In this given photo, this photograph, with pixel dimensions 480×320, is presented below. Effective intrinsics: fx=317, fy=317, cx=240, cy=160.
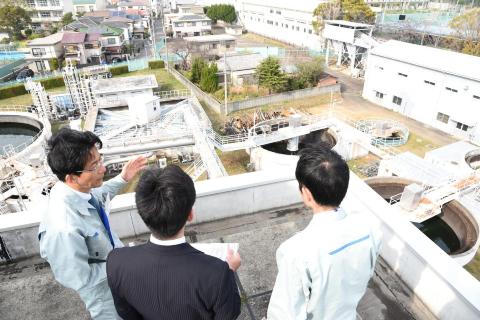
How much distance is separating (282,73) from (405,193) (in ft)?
54.5

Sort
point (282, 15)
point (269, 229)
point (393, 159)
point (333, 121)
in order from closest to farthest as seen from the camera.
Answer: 1. point (269, 229)
2. point (393, 159)
3. point (333, 121)
4. point (282, 15)

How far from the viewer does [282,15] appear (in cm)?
4434

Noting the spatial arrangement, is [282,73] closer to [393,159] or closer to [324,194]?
[393,159]

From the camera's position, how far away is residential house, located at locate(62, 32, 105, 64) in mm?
35375

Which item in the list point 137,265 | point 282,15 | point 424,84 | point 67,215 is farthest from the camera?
point 282,15

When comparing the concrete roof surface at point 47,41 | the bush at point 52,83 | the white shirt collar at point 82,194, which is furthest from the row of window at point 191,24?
the white shirt collar at point 82,194

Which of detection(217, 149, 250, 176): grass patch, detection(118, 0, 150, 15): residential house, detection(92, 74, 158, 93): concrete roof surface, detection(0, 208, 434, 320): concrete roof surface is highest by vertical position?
detection(118, 0, 150, 15): residential house

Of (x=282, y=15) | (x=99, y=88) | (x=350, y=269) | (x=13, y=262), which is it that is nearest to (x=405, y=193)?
(x=350, y=269)

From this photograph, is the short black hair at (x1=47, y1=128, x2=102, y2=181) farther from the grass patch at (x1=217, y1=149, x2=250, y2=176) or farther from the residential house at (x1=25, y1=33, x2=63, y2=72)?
the residential house at (x1=25, y1=33, x2=63, y2=72)

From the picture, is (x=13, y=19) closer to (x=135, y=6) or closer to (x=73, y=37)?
(x=73, y=37)

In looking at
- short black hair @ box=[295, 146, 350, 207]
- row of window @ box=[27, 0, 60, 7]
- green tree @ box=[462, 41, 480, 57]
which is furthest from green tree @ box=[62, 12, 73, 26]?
short black hair @ box=[295, 146, 350, 207]

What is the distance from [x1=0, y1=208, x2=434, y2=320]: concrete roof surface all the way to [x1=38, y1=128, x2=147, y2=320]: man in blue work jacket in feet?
3.61

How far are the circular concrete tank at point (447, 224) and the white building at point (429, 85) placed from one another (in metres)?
8.97

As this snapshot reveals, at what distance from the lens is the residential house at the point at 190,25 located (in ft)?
148
